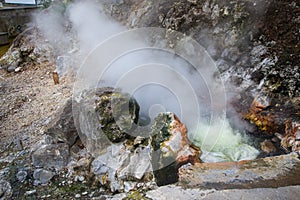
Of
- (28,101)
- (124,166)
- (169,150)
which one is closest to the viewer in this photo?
(169,150)

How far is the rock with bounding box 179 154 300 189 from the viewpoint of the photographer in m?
3.14

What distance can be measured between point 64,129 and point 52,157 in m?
0.50

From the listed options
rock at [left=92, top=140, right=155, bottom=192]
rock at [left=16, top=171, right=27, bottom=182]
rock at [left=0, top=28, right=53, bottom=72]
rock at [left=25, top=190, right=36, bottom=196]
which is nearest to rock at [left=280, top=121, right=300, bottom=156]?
rock at [left=92, top=140, right=155, bottom=192]

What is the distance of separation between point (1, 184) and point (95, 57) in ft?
12.6

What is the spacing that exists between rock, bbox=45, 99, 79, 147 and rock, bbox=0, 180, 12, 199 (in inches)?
38.3

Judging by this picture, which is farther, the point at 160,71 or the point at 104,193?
the point at 160,71

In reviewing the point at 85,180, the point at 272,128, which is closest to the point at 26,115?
the point at 85,180

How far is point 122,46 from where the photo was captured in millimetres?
6684

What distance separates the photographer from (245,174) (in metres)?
3.30

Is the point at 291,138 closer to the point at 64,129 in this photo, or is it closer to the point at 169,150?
the point at 169,150

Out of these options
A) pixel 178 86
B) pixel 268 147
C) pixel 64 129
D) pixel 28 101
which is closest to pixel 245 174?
pixel 268 147

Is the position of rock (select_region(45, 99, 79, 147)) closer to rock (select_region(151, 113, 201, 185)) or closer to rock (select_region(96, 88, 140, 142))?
rock (select_region(96, 88, 140, 142))

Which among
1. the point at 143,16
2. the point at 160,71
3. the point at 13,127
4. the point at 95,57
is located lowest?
the point at 13,127

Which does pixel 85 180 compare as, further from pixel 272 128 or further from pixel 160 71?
pixel 272 128
